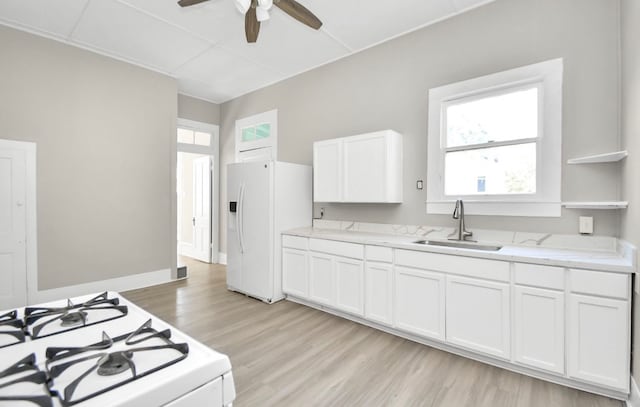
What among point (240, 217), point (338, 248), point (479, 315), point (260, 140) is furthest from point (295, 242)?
point (260, 140)

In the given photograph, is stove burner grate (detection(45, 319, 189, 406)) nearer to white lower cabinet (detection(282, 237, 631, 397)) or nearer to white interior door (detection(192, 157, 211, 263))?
white lower cabinet (detection(282, 237, 631, 397))

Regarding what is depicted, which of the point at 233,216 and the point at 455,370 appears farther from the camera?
the point at 233,216

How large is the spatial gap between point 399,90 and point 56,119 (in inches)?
160

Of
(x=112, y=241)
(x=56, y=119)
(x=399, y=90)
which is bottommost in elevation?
(x=112, y=241)

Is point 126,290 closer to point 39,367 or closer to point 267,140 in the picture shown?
point 267,140

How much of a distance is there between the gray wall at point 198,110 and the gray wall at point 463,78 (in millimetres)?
1710

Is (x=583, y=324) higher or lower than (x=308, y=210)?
lower

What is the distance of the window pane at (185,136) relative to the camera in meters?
5.33

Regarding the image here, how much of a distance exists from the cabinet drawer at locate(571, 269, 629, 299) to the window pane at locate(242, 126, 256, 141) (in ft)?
15.0

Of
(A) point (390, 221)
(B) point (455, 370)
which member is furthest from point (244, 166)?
(B) point (455, 370)

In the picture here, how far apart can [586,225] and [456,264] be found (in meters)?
1.03

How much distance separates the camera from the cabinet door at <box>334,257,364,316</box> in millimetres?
3051

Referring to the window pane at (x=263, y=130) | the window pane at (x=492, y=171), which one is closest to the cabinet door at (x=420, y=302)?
the window pane at (x=492, y=171)

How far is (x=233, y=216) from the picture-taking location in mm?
4176
